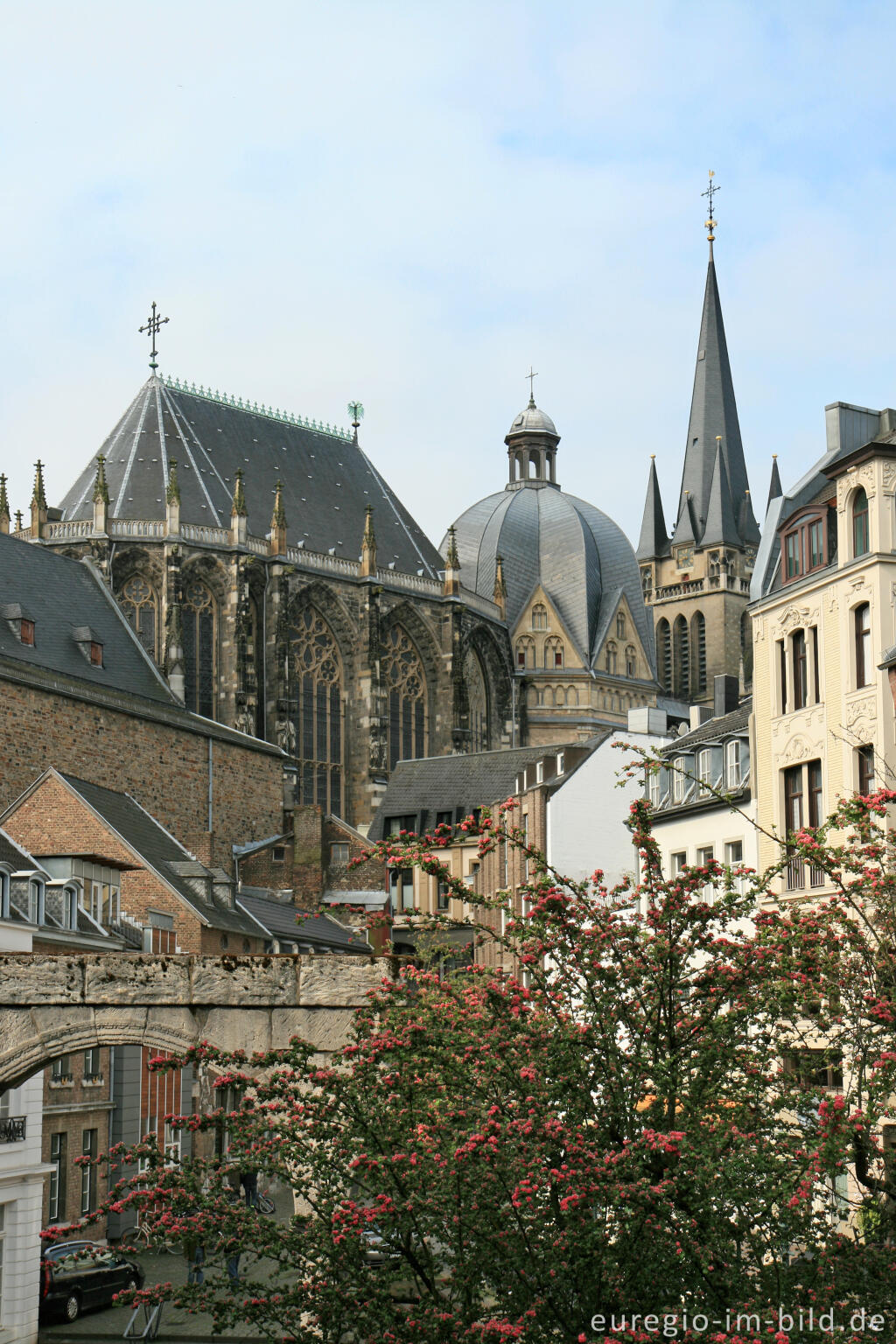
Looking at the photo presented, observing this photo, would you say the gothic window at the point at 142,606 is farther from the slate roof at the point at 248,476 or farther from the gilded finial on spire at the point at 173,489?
the slate roof at the point at 248,476

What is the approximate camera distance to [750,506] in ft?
341

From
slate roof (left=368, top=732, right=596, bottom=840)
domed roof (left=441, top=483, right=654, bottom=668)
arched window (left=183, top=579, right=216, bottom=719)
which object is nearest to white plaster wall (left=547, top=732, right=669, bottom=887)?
slate roof (left=368, top=732, right=596, bottom=840)

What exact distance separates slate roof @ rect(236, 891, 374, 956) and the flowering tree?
105ft

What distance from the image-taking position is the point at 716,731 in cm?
3538

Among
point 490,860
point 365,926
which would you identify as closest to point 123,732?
point 490,860

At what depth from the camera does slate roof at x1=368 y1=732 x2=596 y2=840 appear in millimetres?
58438

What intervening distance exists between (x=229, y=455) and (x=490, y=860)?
94.0 feet

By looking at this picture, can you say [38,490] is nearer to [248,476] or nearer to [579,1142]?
[248,476]

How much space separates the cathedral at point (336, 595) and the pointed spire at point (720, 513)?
11.8 meters

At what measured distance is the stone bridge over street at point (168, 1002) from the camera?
53.1ft

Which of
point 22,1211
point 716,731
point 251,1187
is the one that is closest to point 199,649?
point 251,1187

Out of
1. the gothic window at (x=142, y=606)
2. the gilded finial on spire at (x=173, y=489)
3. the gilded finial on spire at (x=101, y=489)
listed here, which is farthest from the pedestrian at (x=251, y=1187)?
the gilded finial on spire at (x=173, y=489)

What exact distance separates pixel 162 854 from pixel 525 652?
4208cm

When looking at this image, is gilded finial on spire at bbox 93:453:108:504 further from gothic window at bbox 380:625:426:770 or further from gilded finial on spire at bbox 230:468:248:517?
gothic window at bbox 380:625:426:770
